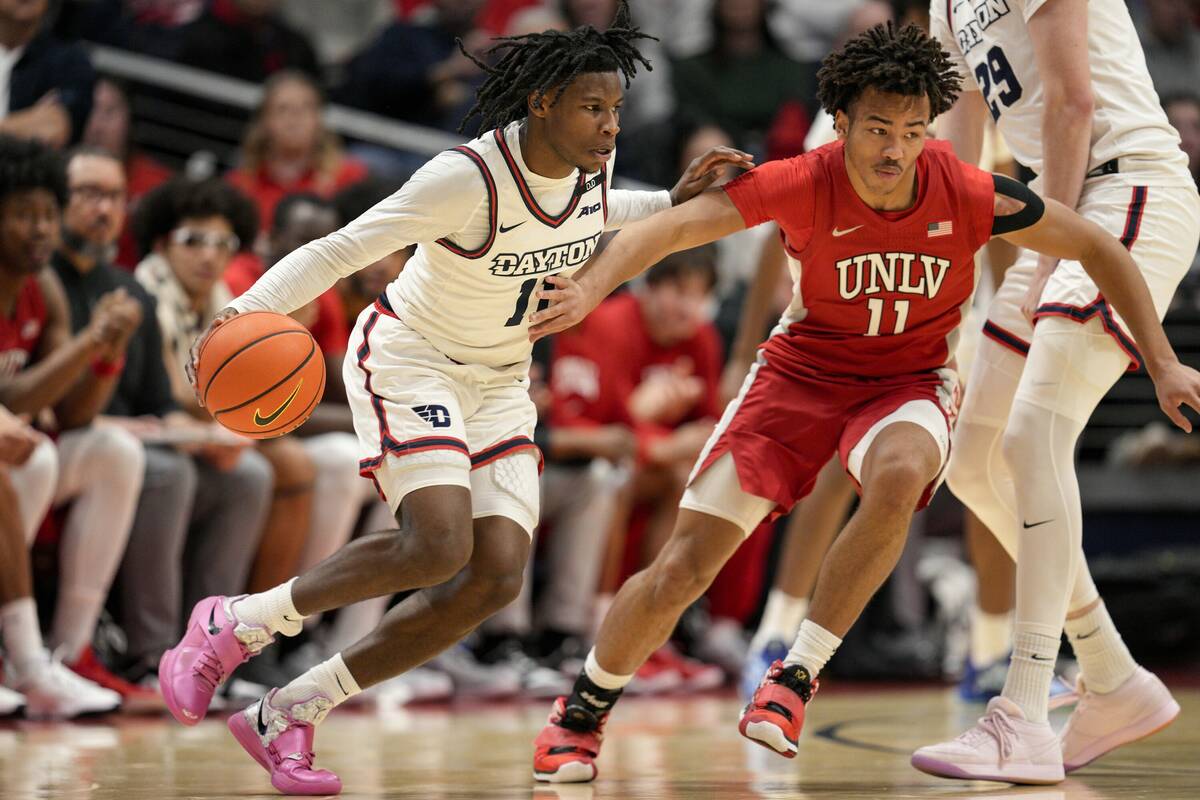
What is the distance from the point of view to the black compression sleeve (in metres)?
3.94

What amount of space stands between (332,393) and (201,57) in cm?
347

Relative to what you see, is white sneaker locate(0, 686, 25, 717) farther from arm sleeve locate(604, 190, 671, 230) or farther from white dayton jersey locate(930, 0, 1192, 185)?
white dayton jersey locate(930, 0, 1192, 185)

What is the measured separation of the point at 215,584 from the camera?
611 cm

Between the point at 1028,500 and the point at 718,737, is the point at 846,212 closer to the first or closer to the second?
the point at 1028,500

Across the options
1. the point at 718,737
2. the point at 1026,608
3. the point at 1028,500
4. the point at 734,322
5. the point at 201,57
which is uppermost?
the point at 201,57

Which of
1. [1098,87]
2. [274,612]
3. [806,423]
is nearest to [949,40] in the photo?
[1098,87]

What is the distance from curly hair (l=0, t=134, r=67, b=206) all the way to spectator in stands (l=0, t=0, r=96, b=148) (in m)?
1.45

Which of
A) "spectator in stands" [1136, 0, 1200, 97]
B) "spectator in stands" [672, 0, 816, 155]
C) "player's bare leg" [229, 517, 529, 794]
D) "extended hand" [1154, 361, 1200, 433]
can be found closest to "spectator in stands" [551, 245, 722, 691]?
"spectator in stands" [672, 0, 816, 155]

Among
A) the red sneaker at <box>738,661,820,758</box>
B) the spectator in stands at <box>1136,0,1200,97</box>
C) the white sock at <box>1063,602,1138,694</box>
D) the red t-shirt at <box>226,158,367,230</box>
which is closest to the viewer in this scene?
the red sneaker at <box>738,661,820,758</box>

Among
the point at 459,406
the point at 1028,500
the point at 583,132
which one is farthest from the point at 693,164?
the point at 1028,500

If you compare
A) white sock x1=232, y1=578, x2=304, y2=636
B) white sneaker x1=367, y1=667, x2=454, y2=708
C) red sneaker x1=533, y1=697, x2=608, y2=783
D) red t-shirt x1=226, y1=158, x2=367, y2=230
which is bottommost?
white sneaker x1=367, y1=667, x2=454, y2=708

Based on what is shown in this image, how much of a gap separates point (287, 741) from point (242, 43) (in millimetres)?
6290

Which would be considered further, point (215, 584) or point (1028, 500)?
point (215, 584)

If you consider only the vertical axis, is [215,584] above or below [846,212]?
below
